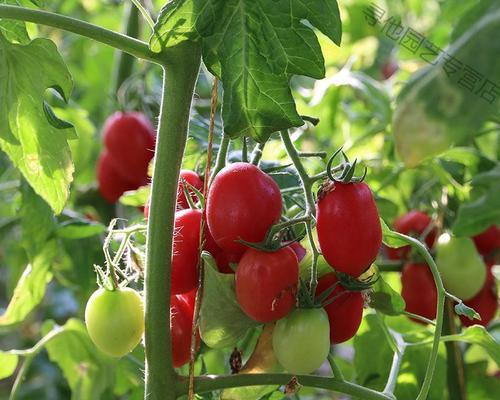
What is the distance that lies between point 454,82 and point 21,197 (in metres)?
0.83

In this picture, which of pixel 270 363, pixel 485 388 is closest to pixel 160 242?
A: pixel 270 363

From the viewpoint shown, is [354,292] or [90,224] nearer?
[354,292]

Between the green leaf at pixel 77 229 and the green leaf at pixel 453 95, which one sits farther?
the green leaf at pixel 77 229

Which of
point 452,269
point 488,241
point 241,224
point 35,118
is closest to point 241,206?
point 241,224

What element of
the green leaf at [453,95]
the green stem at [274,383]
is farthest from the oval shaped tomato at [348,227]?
the green leaf at [453,95]

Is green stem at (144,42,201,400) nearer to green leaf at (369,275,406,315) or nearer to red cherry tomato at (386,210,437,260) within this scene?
green leaf at (369,275,406,315)

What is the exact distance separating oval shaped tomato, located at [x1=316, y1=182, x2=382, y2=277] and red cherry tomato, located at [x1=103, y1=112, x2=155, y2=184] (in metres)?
0.74

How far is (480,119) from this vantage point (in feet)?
1.23

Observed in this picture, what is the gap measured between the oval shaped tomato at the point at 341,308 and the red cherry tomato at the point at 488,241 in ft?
1.39

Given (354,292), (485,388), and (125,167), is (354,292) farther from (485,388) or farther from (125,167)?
(125,167)

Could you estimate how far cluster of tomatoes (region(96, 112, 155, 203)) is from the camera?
4.61 ft

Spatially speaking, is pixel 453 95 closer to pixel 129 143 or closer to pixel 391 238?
pixel 391 238

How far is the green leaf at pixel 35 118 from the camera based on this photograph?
793 millimetres

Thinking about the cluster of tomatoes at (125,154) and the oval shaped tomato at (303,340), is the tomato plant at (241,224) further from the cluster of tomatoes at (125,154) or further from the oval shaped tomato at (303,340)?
the cluster of tomatoes at (125,154)
